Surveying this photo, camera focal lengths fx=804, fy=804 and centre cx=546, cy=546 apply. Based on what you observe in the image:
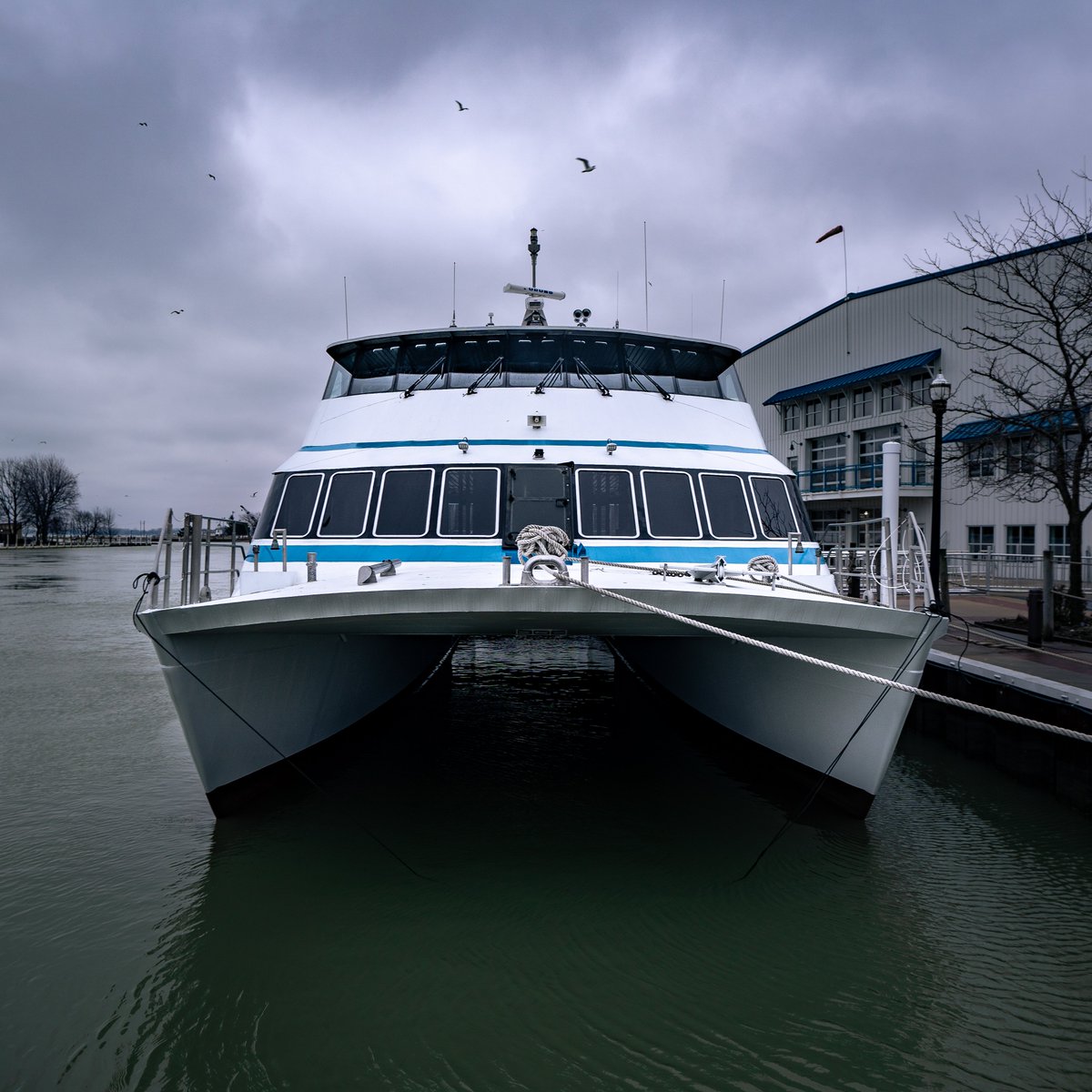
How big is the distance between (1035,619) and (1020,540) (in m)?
16.1

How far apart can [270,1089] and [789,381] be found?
1365 inches

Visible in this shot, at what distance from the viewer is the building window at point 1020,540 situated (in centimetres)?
2316

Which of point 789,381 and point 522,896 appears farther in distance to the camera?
point 789,381

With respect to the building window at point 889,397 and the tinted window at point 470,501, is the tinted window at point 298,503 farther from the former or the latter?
the building window at point 889,397

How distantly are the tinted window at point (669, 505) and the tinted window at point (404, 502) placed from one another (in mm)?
1925

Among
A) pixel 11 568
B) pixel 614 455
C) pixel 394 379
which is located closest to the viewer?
pixel 614 455

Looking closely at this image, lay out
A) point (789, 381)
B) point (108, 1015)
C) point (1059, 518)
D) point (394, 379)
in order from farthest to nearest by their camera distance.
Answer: point (789, 381)
point (1059, 518)
point (394, 379)
point (108, 1015)

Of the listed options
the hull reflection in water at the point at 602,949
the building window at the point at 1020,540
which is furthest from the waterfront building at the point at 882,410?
the hull reflection in water at the point at 602,949

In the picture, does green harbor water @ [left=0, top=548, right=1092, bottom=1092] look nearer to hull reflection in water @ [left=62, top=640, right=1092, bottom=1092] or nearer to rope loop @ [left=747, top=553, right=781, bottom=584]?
hull reflection in water @ [left=62, top=640, right=1092, bottom=1092]

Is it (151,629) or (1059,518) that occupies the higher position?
(1059,518)

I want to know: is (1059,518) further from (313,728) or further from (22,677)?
(22,677)

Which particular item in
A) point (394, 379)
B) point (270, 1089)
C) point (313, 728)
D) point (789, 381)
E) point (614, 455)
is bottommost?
point (270, 1089)

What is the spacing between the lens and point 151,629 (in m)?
4.77

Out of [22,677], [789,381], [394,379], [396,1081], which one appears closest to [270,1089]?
[396,1081]
